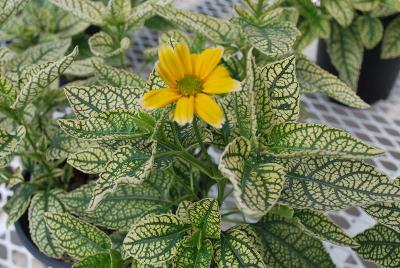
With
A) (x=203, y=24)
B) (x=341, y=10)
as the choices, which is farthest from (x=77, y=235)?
(x=341, y=10)

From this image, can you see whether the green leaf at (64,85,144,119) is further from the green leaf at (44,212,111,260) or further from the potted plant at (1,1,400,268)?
the green leaf at (44,212,111,260)

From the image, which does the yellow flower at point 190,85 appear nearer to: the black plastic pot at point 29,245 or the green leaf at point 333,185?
the green leaf at point 333,185

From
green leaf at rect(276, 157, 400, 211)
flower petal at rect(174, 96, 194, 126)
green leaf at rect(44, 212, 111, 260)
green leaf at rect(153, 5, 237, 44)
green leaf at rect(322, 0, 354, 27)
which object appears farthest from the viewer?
green leaf at rect(322, 0, 354, 27)

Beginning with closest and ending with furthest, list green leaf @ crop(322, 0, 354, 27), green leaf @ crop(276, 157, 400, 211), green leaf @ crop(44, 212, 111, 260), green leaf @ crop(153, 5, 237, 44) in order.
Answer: green leaf @ crop(276, 157, 400, 211) < green leaf @ crop(44, 212, 111, 260) < green leaf @ crop(153, 5, 237, 44) < green leaf @ crop(322, 0, 354, 27)

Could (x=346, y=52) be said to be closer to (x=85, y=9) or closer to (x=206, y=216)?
(x=85, y=9)

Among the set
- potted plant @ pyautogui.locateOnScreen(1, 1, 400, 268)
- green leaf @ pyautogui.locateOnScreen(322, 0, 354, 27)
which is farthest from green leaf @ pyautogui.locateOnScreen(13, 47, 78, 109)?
green leaf @ pyautogui.locateOnScreen(322, 0, 354, 27)

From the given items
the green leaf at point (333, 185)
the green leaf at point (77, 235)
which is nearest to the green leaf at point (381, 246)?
the green leaf at point (333, 185)
